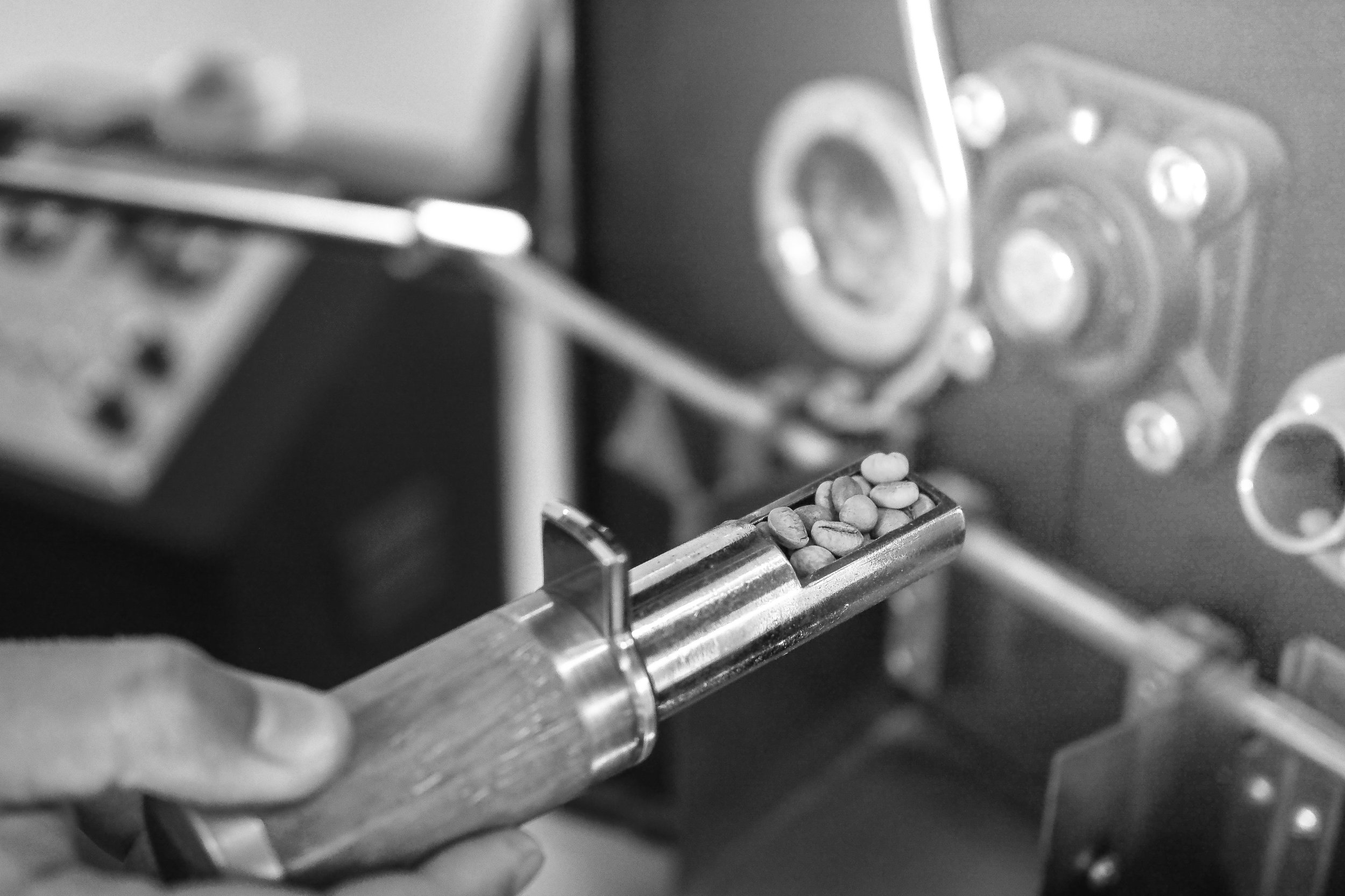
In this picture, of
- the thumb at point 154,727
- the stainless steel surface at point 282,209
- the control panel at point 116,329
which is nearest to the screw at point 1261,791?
the thumb at point 154,727

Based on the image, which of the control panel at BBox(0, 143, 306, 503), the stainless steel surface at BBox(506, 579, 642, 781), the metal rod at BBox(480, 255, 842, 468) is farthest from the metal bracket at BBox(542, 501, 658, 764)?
the control panel at BBox(0, 143, 306, 503)

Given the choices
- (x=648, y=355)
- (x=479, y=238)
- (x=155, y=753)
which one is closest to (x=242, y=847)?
(x=155, y=753)

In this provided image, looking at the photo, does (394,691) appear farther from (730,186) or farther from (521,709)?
(730,186)

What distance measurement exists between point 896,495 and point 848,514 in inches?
0.5

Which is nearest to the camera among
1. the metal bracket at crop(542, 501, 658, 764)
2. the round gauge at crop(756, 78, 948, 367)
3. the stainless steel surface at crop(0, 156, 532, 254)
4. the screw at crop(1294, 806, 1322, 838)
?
the metal bracket at crop(542, 501, 658, 764)

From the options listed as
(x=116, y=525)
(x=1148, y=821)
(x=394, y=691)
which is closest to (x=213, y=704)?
(x=394, y=691)

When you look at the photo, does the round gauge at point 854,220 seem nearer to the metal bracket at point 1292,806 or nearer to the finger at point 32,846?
the metal bracket at point 1292,806

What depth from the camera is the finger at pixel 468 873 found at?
331 millimetres

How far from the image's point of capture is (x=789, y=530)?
1.11 ft

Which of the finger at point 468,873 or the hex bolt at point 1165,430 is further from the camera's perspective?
the hex bolt at point 1165,430

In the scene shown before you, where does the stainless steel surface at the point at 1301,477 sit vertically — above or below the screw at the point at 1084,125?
below

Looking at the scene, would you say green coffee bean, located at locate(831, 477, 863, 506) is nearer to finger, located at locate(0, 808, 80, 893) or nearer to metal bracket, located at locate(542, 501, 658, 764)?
metal bracket, located at locate(542, 501, 658, 764)

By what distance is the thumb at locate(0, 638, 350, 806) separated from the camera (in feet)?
1.05

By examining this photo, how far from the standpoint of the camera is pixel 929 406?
56cm
